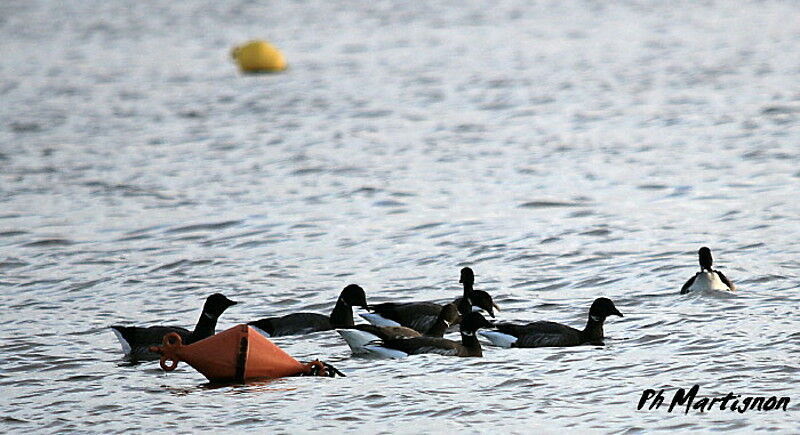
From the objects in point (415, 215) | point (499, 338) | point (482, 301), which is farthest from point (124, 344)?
point (415, 215)

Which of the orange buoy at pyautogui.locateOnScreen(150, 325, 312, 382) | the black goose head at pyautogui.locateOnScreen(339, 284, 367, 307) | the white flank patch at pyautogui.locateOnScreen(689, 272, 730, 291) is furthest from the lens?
the white flank patch at pyautogui.locateOnScreen(689, 272, 730, 291)

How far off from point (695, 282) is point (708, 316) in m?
0.85

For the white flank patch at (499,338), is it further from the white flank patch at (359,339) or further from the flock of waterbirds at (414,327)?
the white flank patch at (359,339)

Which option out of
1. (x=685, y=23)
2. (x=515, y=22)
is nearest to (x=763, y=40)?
(x=685, y=23)

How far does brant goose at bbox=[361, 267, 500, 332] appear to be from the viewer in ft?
42.5

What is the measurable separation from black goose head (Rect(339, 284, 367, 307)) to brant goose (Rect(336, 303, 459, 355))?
1.72 feet

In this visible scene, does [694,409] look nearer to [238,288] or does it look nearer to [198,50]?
[238,288]

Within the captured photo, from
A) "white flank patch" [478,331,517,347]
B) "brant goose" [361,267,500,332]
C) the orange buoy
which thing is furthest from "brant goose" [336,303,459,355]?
the orange buoy

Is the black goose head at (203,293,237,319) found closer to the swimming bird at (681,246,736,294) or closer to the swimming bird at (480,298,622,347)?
the swimming bird at (480,298,622,347)

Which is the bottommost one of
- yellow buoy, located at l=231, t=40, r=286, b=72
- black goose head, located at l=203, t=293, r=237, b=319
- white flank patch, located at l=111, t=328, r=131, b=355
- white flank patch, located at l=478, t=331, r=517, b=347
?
white flank patch, located at l=478, t=331, r=517, b=347

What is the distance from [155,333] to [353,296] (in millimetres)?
1950

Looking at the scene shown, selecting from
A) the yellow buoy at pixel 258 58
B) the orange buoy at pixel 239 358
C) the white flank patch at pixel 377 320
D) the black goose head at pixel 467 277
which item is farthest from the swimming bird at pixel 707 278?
the yellow buoy at pixel 258 58

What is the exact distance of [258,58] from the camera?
1438 inches

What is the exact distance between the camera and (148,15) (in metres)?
53.2
